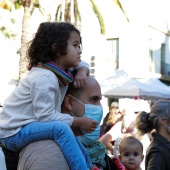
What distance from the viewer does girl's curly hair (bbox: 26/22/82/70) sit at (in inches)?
102

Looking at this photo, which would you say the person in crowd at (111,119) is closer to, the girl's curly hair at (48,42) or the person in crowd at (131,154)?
the person in crowd at (131,154)

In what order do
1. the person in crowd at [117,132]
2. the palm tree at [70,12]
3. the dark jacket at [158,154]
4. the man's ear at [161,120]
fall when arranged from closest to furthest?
the dark jacket at [158,154], the man's ear at [161,120], the person in crowd at [117,132], the palm tree at [70,12]

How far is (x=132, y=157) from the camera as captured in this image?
535 centimetres

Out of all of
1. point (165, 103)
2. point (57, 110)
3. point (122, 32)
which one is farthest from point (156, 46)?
point (57, 110)

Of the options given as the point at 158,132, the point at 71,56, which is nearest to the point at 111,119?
the point at 158,132

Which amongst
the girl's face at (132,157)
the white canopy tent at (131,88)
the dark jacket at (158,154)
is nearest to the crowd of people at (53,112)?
the dark jacket at (158,154)

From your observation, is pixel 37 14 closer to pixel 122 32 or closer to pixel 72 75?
pixel 122 32

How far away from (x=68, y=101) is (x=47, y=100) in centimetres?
36

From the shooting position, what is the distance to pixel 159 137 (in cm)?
→ 428

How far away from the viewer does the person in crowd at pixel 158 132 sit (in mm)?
4043

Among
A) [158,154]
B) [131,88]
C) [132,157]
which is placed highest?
[158,154]

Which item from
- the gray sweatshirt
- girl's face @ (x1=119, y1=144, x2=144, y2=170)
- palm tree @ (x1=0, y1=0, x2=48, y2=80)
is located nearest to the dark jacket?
girl's face @ (x1=119, y1=144, x2=144, y2=170)

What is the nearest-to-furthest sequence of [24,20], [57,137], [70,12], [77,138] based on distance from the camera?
[57,137]
[77,138]
[24,20]
[70,12]

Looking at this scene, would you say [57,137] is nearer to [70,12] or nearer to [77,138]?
[77,138]
